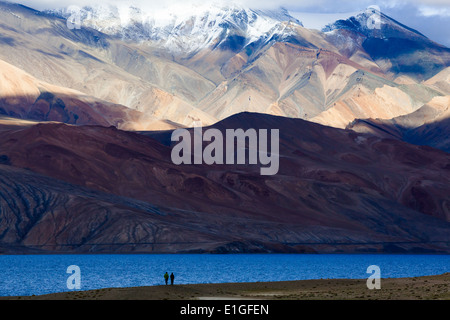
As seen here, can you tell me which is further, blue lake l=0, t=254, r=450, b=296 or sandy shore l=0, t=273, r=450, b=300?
blue lake l=0, t=254, r=450, b=296

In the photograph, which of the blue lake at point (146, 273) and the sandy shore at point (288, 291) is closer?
the sandy shore at point (288, 291)

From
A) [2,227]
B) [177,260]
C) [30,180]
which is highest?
[30,180]

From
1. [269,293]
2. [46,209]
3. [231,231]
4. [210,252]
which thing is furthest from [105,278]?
[231,231]

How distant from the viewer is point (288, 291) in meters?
72.2

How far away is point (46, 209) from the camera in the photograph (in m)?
184

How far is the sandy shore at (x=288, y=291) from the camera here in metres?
61.6

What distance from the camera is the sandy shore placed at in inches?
2426

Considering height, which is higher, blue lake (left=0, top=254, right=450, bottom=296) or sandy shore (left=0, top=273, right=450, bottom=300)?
blue lake (left=0, top=254, right=450, bottom=296)

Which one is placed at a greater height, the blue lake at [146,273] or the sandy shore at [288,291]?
the blue lake at [146,273]

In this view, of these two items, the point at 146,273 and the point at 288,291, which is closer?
the point at 288,291

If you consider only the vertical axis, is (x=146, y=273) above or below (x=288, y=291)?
above
